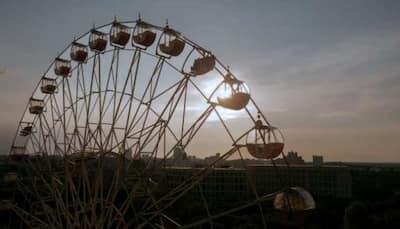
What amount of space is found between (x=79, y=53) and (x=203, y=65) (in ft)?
21.1

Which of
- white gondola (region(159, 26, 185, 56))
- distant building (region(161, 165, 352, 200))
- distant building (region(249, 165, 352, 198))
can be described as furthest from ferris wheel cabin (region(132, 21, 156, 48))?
distant building (region(249, 165, 352, 198))

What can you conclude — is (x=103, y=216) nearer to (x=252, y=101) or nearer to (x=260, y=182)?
(x=252, y=101)

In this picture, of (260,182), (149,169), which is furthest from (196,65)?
(260,182)

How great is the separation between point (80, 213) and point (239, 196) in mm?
50428

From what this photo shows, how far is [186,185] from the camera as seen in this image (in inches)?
494

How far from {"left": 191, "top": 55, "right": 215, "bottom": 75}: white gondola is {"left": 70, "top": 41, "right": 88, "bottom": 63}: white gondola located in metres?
5.68

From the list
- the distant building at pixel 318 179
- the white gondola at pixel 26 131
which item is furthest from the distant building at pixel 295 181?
the white gondola at pixel 26 131

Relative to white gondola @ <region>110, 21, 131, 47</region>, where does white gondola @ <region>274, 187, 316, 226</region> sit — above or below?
below

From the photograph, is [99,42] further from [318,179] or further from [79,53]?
[318,179]

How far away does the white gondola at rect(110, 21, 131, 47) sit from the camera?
15.5m

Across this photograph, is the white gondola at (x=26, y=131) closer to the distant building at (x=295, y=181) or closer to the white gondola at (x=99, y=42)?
the white gondola at (x=99, y=42)

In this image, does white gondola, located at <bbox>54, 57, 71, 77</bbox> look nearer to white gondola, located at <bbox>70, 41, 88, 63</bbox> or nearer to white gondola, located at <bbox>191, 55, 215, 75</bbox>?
white gondola, located at <bbox>70, 41, 88, 63</bbox>

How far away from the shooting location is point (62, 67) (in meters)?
18.6

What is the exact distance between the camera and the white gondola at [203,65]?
1311cm
